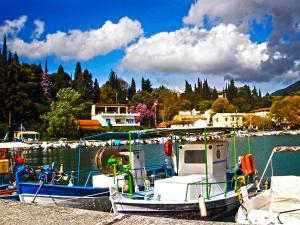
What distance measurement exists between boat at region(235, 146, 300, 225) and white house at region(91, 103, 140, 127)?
88.2 meters

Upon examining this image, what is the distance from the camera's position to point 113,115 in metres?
104

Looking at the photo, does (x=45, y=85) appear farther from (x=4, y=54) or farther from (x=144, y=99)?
(x=144, y=99)

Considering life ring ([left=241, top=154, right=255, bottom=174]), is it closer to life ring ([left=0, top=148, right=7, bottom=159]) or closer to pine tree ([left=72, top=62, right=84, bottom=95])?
life ring ([left=0, top=148, right=7, bottom=159])

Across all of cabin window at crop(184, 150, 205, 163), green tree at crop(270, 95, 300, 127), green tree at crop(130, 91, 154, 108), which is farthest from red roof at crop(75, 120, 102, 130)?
cabin window at crop(184, 150, 205, 163)

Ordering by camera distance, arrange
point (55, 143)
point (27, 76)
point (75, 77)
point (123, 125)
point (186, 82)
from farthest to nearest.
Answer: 1. point (186, 82)
2. point (75, 77)
3. point (123, 125)
4. point (27, 76)
5. point (55, 143)

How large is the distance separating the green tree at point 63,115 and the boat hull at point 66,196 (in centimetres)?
6653

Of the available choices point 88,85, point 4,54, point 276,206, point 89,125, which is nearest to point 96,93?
point 88,85

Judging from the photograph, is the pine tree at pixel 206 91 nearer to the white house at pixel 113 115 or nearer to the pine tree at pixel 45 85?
the white house at pixel 113 115

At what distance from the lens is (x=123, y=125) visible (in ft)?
330

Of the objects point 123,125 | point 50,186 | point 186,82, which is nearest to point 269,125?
point 186,82

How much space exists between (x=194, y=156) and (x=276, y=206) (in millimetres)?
5481

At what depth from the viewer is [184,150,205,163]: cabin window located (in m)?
16.5

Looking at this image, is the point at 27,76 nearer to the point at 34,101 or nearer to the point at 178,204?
the point at 34,101

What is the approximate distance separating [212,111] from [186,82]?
27.6 m
